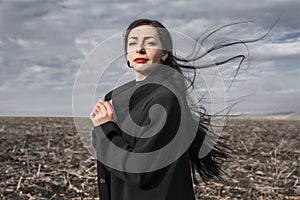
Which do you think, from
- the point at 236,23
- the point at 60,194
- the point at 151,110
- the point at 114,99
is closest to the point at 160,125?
the point at 151,110

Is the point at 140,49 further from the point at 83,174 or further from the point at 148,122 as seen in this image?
the point at 83,174

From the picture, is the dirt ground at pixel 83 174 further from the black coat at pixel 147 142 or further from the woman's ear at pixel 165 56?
the woman's ear at pixel 165 56

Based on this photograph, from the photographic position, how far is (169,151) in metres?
2.99

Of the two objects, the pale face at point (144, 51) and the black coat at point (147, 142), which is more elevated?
the pale face at point (144, 51)

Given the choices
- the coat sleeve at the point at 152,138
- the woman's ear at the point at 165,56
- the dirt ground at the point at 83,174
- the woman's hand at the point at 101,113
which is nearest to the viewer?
the coat sleeve at the point at 152,138

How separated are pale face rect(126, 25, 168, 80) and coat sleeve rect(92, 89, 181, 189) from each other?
235 mm

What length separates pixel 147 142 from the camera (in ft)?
9.57

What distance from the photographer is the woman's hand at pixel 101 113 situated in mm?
3084

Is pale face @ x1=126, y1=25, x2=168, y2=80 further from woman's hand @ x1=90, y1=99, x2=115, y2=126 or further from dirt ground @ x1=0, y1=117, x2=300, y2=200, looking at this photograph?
dirt ground @ x1=0, y1=117, x2=300, y2=200

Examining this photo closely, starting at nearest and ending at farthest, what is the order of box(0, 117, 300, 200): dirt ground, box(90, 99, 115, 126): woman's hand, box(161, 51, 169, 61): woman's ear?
box(90, 99, 115, 126): woman's hand < box(161, 51, 169, 61): woman's ear < box(0, 117, 300, 200): dirt ground

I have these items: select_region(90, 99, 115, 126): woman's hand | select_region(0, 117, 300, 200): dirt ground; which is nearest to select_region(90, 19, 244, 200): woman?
select_region(90, 99, 115, 126): woman's hand

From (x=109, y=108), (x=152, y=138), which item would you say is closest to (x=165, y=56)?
(x=109, y=108)

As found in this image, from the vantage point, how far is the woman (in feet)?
9.68

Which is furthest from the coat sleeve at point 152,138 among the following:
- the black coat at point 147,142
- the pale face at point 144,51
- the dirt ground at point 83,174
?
the dirt ground at point 83,174
